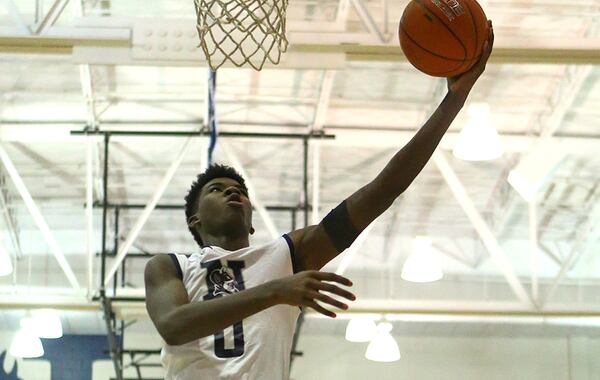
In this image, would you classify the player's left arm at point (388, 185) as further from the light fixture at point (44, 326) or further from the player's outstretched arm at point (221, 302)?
the light fixture at point (44, 326)

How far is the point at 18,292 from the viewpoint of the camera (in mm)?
14680

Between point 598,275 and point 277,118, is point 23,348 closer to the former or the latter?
point 277,118

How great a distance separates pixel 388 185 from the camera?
2.97 metres

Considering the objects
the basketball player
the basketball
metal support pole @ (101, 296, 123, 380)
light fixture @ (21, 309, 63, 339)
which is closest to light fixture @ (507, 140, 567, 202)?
metal support pole @ (101, 296, 123, 380)

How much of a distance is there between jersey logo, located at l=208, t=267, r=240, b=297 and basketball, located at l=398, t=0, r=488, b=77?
2.89 feet

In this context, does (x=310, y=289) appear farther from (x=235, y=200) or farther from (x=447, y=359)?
(x=447, y=359)

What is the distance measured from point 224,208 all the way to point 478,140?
6004 millimetres

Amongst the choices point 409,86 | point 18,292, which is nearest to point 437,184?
point 409,86

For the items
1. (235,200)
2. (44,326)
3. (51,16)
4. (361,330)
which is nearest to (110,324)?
(44,326)

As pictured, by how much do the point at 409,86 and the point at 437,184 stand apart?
2.38m

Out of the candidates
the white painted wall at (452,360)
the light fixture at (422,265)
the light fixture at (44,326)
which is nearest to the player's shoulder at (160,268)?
the light fixture at (422,265)

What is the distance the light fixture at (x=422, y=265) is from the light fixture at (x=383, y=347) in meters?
1.67

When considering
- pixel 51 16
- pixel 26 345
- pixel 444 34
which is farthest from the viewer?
pixel 26 345

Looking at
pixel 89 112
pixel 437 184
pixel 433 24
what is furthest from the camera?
A: pixel 437 184
